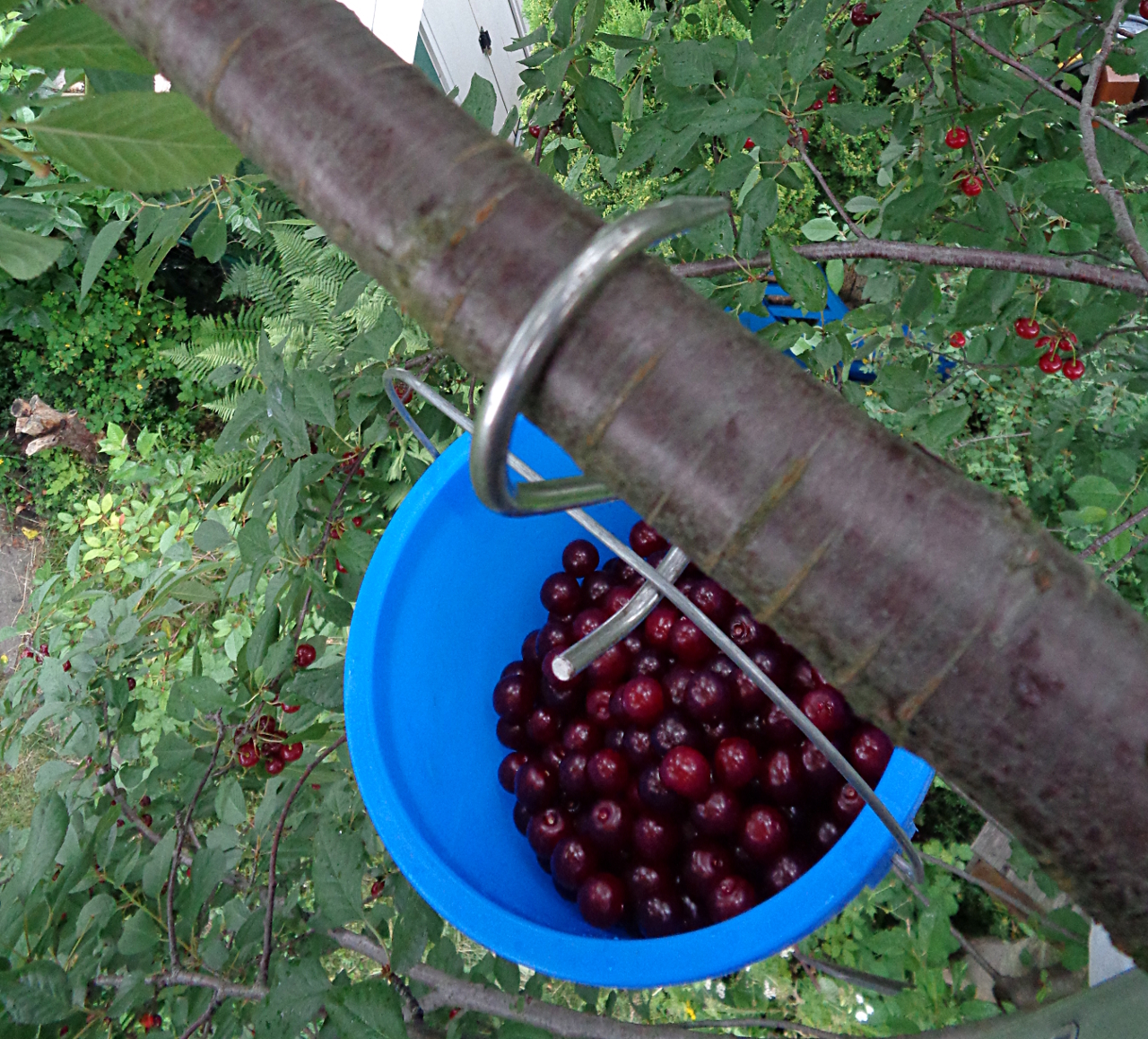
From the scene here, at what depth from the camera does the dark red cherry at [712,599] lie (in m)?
1.04

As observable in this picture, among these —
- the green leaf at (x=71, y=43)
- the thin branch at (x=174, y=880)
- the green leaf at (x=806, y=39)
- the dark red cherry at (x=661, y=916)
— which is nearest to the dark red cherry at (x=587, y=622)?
the dark red cherry at (x=661, y=916)

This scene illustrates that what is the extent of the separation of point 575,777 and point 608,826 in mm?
84

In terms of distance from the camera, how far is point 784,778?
3.03 ft

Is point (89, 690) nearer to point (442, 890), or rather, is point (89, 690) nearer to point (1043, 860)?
point (442, 890)

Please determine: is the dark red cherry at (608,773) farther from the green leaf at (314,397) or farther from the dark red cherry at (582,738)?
the green leaf at (314,397)

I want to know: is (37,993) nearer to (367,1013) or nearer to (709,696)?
(367,1013)

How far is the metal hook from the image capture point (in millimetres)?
241

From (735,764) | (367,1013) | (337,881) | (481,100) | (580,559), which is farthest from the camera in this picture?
(580,559)

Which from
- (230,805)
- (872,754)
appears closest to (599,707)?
(872,754)

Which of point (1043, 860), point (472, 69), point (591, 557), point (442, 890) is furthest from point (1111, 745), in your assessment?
point (472, 69)

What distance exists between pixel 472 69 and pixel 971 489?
13.2 ft

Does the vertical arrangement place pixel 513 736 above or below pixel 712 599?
below

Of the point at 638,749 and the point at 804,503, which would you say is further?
the point at 638,749

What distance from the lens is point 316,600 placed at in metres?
0.91
